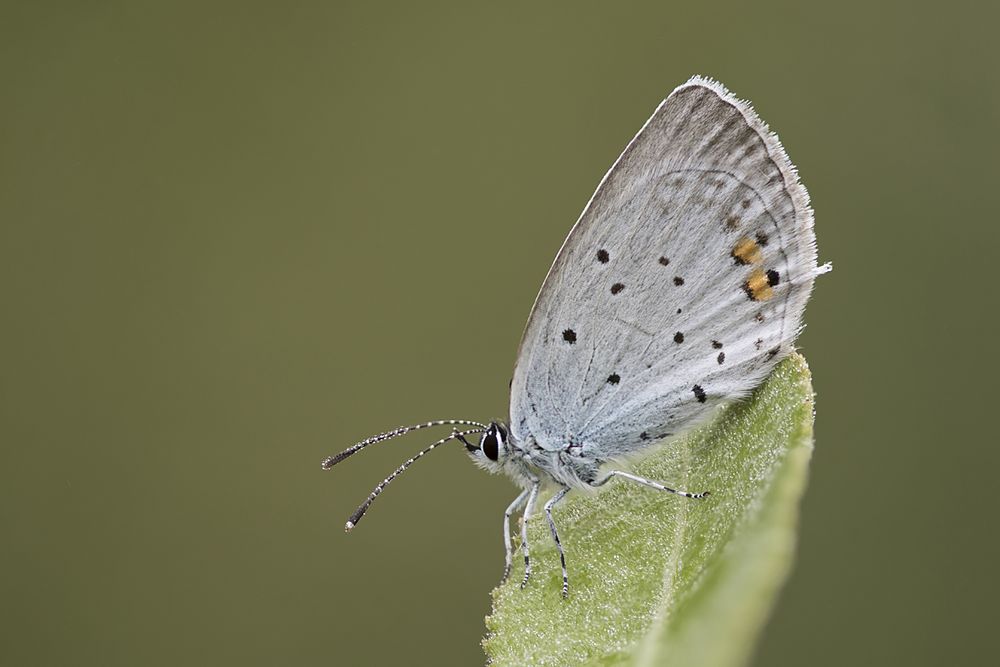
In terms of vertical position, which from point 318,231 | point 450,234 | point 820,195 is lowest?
point 820,195

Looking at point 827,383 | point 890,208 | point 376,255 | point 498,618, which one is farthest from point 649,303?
point 376,255

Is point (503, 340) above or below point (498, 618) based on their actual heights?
above

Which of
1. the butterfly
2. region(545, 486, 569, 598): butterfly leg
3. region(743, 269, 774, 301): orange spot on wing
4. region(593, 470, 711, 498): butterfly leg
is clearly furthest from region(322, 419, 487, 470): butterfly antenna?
region(743, 269, 774, 301): orange spot on wing

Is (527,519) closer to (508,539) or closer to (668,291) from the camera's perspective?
(508,539)

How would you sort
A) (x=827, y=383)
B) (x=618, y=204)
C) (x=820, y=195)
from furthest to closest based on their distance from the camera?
(x=820, y=195) < (x=827, y=383) < (x=618, y=204)

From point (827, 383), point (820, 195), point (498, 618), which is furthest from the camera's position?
point (820, 195)

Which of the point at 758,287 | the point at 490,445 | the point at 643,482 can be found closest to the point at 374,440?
the point at 490,445

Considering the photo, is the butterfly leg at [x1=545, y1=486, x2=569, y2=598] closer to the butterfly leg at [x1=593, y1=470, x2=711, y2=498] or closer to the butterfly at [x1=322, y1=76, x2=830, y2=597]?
the butterfly at [x1=322, y1=76, x2=830, y2=597]

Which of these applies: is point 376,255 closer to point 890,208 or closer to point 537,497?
point 890,208
